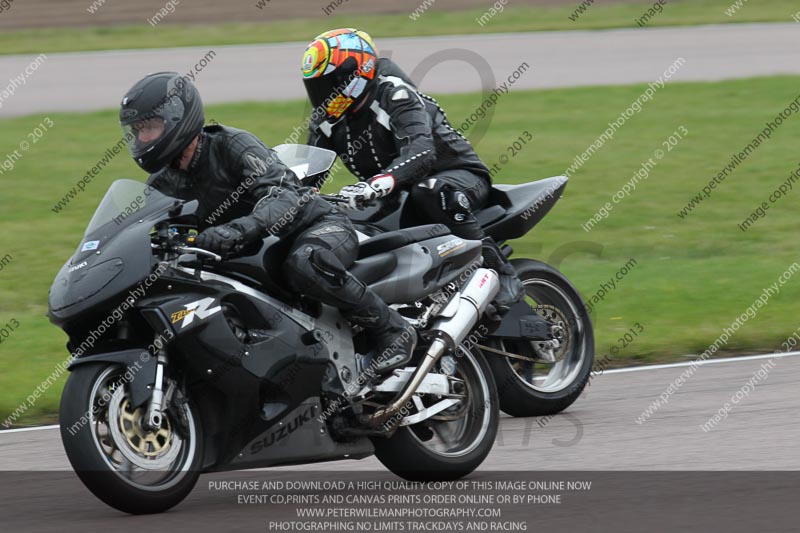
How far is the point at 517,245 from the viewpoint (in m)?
12.3

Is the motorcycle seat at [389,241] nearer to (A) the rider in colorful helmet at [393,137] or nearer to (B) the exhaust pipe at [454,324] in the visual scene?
(A) the rider in colorful helmet at [393,137]

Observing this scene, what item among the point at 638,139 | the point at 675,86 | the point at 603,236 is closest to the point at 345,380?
the point at 603,236

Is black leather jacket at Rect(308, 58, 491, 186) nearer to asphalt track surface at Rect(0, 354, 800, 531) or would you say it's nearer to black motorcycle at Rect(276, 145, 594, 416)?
black motorcycle at Rect(276, 145, 594, 416)

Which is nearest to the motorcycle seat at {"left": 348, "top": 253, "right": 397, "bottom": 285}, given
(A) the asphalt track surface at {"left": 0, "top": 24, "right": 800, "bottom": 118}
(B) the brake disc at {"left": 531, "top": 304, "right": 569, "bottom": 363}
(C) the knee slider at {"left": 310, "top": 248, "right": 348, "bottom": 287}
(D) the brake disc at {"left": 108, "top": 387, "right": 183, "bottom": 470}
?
(C) the knee slider at {"left": 310, "top": 248, "right": 348, "bottom": 287}

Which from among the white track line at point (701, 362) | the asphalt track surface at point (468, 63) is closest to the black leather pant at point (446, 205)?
the white track line at point (701, 362)

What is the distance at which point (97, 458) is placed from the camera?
518 cm

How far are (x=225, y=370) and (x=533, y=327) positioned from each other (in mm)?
2570

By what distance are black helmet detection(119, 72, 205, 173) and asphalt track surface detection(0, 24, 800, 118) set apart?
508 inches

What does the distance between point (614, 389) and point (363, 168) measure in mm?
2101

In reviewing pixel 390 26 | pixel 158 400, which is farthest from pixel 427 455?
pixel 390 26

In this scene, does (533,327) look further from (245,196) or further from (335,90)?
(245,196)

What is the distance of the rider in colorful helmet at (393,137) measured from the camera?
275 inches

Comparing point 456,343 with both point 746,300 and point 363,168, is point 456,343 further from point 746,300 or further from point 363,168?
point 746,300

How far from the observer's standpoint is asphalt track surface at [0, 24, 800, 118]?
20078 mm
